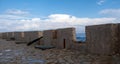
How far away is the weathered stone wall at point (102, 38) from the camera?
795cm

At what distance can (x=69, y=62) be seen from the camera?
283 inches

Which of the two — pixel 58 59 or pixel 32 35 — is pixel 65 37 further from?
pixel 32 35

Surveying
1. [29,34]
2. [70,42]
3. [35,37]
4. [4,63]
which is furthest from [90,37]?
[29,34]

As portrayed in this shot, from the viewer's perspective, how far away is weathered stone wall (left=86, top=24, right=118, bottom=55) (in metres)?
7.95

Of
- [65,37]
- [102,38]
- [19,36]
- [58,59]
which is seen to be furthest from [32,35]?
[102,38]

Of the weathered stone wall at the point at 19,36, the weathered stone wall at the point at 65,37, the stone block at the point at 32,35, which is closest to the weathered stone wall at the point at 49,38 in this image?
the weathered stone wall at the point at 65,37

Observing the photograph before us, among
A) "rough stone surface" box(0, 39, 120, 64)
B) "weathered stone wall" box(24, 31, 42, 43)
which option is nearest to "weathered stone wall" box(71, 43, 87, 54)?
"rough stone surface" box(0, 39, 120, 64)

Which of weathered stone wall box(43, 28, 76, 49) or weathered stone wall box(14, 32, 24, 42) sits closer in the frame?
weathered stone wall box(43, 28, 76, 49)

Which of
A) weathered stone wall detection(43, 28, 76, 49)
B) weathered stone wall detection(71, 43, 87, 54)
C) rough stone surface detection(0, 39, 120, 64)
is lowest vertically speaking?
rough stone surface detection(0, 39, 120, 64)

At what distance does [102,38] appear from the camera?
843 cm

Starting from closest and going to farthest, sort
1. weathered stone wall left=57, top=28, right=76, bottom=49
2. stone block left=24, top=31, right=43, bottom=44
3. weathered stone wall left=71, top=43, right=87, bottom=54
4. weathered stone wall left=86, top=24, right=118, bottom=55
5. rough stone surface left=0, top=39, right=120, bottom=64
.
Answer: rough stone surface left=0, top=39, right=120, bottom=64, weathered stone wall left=86, top=24, right=118, bottom=55, weathered stone wall left=71, top=43, right=87, bottom=54, weathered stone wall left=57, top=28, right=76, bottom=49, stone block left=24, top=31, right=43, bottom=44

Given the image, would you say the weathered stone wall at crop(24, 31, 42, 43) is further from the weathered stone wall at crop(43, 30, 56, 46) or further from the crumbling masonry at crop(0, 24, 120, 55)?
the crumbling masonry at crop(0, 24, 120, 55)

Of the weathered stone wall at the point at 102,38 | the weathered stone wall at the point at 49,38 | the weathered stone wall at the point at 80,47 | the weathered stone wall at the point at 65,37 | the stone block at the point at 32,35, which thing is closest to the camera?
the weathered stone wall at the point at 102,38

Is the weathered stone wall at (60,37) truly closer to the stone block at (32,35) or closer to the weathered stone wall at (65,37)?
the weathered stone wall at (65,37)
